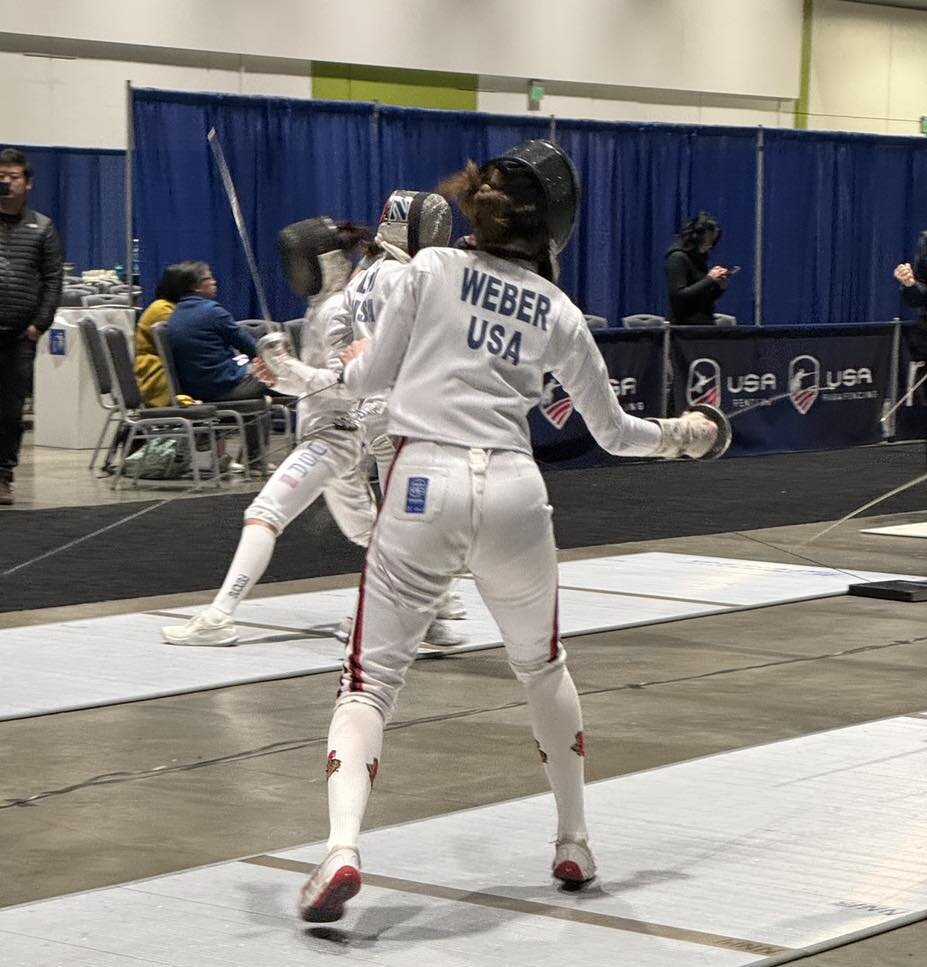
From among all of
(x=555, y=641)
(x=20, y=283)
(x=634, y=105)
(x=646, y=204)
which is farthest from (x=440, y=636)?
(x=634, y=105)

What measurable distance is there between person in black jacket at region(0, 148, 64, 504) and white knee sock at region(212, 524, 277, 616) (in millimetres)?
4124

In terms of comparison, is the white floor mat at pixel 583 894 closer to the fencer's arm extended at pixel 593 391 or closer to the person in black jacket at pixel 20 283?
the fencer's arm extended at pixel 593 391

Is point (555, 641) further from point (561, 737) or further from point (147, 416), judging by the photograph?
point (147, 416)

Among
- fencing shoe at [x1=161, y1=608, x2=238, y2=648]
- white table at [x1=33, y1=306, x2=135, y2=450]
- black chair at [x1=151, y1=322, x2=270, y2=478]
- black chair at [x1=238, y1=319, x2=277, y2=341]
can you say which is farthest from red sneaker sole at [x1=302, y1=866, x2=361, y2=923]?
white table at [x1=33, y1=306, x2=135, y2=450]

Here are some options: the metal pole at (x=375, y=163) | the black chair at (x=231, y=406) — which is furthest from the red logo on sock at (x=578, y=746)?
the metal pole at (x=375, y=163)

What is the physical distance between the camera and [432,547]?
364 centimetres

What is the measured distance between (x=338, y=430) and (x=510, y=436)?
9.42 ft

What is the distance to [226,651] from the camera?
659 cm

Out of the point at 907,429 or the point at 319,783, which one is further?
the point at 907,429

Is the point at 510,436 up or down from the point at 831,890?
up

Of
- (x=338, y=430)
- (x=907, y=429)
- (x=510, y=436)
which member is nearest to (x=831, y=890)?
(x=510, y=436)

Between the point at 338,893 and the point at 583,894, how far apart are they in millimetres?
600

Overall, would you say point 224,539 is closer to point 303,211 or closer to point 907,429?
point 303,211

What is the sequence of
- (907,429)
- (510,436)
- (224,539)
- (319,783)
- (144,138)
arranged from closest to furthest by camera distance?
(510,436) → (319,783) → (224,539) → (144,138) → (907,429)
